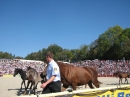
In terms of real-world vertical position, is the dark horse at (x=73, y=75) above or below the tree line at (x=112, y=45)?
below

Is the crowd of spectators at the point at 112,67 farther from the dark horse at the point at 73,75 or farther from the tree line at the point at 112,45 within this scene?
the dark horse at the point at 73,75

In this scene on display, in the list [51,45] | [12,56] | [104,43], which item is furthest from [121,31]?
[12,56]

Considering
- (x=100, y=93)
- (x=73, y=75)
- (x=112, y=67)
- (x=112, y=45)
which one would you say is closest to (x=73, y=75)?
(x=73, y=75)

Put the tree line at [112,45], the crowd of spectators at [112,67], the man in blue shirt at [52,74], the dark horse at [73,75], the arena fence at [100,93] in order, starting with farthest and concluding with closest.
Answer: the tree line at [112,45]
the crowd of spectators at [112,67]
the dark horse at [73,75]
the man in blue shirt at [52,74]
the arena fence at [100,93]

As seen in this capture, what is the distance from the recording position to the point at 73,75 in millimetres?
8117

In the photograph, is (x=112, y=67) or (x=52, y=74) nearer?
(x=52, y=74)

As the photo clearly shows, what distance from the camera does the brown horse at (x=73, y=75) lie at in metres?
7.59

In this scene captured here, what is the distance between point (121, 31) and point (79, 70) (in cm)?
7324

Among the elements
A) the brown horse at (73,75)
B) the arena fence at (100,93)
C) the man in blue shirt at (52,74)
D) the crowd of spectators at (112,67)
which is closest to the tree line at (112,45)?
the crowd of spectators at (112,67)

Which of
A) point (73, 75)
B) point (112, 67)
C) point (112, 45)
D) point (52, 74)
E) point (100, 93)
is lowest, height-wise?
point (100, 93)

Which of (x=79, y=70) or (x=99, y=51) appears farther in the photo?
(x=99, y=51)

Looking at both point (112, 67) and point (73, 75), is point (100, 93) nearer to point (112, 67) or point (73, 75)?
point (73, 75)

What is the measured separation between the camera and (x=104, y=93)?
16.2 ft

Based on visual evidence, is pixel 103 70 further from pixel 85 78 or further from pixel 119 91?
pixel 119 91
